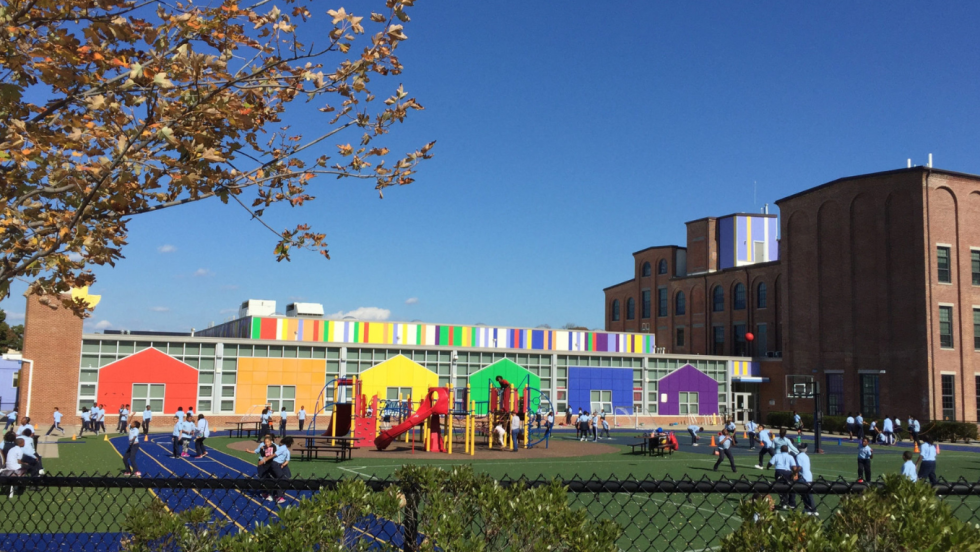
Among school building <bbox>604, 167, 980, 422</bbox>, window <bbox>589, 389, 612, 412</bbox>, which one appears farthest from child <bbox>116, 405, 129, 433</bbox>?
school building <bbox>604, 167, 980, 422</bbox>

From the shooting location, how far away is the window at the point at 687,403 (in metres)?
65.6

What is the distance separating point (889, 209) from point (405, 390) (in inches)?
1464

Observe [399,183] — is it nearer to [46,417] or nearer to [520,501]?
[520,501]

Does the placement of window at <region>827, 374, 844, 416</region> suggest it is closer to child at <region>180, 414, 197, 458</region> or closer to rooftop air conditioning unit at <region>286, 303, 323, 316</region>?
rooftop air conditioning unit at <region>286, 303, 323, 316</region>

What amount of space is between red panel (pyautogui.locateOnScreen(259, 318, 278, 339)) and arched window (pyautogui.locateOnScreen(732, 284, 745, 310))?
42017 mm

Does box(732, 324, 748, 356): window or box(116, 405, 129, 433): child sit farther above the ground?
box(732, 324, 748, 356): window

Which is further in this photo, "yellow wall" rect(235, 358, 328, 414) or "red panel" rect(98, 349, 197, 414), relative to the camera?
"yellow wall" rect(235, 358, 328, 414)

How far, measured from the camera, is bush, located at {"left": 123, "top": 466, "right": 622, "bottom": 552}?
4301 mm

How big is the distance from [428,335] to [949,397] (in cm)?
3717

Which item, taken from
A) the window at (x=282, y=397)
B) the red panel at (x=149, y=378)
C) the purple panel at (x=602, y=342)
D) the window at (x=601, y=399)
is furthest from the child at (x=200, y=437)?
the purple panel at (x=602, y=342)

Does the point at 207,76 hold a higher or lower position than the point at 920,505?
higher

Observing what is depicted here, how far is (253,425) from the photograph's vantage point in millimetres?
51312

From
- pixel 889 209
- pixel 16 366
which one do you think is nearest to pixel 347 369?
pixel 16 366

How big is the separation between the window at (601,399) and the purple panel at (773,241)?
82.3ft
